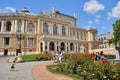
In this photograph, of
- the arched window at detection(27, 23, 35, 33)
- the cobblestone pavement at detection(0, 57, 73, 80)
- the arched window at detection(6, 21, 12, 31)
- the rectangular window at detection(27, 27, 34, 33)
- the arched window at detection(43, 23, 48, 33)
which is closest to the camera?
the cobblestone pavement at detection(0, 57, 73, 80)

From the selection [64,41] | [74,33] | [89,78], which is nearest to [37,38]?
[64,41]

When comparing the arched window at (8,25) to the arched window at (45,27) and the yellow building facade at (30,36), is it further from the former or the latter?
the arched window at (45,27)

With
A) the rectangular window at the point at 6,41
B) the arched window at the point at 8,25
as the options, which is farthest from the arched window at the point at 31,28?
the rectangular window at the point at 6,41

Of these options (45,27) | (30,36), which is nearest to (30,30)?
(30,36)

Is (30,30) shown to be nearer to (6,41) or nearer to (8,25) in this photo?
(8,25)

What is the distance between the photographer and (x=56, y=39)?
61469 millimetres

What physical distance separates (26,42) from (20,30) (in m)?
4.56

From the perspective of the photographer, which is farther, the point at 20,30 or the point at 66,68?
the point at 20,30

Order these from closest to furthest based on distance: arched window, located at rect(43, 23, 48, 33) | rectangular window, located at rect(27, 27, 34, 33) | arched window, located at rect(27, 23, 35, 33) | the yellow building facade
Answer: the yellow building facade → rectangular window, located at rect(27, 27, 34, 33) → arched window, located at rect(27, 23, 35, 33) → arched window, located at rect(43, 23, 48, 33)

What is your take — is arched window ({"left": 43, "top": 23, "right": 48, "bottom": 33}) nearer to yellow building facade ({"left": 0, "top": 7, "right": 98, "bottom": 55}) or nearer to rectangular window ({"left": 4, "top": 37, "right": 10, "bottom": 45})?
yellow building facade ({"left": 0, "top": 7, "right": 98, "bottom": 55})

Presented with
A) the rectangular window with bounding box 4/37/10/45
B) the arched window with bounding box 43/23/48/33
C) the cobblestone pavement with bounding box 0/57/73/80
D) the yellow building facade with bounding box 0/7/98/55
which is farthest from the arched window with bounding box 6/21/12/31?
the cobblestone pavement with bounding box 0/57/73/80

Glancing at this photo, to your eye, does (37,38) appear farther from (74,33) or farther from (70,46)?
(74,33)

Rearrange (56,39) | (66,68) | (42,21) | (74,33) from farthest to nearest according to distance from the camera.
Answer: (74,33) < (42,21) < (56,39) < (66,68)

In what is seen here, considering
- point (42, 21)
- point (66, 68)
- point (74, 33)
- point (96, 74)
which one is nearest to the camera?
point (96, 74)
